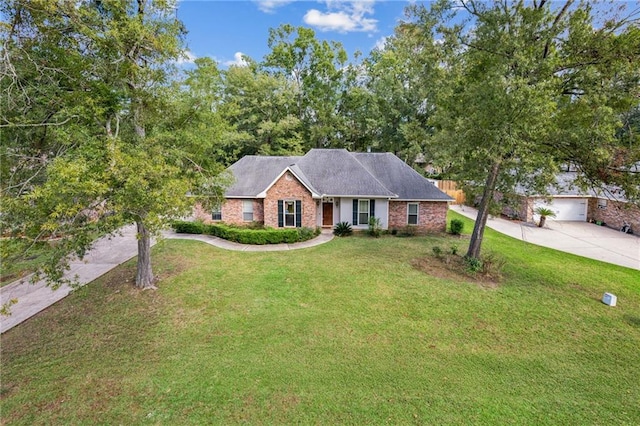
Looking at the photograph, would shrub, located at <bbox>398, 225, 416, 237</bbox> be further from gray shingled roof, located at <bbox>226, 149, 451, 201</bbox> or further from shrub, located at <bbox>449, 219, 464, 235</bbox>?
shrub, located at <bbox>449, 219, 464, 235</bbox>

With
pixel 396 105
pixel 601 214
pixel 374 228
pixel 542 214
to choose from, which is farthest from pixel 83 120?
pixel 601 214

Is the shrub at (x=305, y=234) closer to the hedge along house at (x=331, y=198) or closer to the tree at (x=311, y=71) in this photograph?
the hedge along house at (x=331, y=198)

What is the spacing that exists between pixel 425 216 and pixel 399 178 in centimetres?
300

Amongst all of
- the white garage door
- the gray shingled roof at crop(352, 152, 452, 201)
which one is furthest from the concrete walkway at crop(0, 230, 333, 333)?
the white garage door

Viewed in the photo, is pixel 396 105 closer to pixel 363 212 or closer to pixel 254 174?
pixel 363 212

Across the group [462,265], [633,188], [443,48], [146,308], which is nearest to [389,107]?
[443,48]

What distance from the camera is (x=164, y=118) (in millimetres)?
9383

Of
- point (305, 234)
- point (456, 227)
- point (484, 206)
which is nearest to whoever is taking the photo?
point (484, 206)

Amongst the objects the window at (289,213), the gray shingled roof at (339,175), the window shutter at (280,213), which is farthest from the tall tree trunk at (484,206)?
the window shutter at (280,213)

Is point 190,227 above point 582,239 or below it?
above

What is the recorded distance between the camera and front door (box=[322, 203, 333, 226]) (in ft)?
62.7

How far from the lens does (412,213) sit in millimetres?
18844

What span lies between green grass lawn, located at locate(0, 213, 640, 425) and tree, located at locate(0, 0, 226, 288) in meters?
2.45

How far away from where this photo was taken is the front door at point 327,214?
19.1 metres
